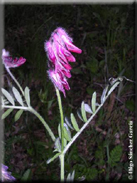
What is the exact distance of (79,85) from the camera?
166 centimetres

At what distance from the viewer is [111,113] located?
138 cm

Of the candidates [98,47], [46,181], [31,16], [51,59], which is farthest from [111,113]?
[31,16]

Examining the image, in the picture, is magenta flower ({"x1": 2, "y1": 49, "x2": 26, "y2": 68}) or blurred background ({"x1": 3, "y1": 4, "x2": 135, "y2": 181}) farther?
blurred background ({"x1": 3, "y1": 4, "x2": 135, "y2": 181})

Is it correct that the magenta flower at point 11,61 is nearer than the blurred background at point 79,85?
Yes

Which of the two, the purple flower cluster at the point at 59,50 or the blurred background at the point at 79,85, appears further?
the blurred background at the point at 79,85

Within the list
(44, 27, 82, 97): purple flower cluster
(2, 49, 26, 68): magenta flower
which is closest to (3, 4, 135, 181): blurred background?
(2, 49, 26, 68): magenta flower

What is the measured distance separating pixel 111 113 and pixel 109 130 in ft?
0.44

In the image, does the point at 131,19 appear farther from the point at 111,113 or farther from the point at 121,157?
the point at 121,157

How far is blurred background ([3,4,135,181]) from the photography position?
45.0 inches

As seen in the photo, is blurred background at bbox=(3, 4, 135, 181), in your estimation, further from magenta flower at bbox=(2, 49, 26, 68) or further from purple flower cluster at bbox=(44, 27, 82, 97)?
purple flower cluster at bbox=(44, 27, 82, 97)

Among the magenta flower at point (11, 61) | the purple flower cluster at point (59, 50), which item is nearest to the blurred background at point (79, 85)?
the magenta flower at point (11, 61)

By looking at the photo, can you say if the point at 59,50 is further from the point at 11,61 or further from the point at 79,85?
the point at 79,85

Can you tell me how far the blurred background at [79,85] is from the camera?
3.75 ft

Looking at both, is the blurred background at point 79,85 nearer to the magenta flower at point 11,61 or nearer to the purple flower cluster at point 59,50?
the magenta flower at point 11,61
